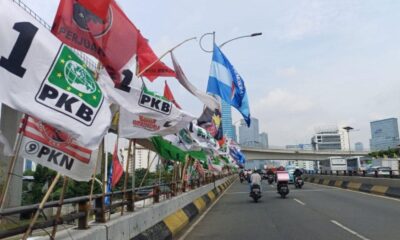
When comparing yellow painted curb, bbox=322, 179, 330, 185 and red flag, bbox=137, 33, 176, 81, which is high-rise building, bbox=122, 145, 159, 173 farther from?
yellow painted curb, bbox=322, 179, 330, 185

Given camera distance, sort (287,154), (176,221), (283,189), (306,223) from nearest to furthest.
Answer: (176,221) → (306,223) → (283,189) → (287,154)

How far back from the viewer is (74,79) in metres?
5.14

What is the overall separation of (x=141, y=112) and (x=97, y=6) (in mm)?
2634

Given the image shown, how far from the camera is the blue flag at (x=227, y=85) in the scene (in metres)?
19.5

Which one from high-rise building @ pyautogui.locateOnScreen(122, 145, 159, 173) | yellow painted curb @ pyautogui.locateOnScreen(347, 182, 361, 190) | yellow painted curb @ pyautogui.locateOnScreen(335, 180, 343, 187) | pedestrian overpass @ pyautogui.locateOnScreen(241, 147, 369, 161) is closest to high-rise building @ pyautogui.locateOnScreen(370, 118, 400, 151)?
pedestrian overpass @ pyautogui.locateOnScreen(241, 147, 369, 161)

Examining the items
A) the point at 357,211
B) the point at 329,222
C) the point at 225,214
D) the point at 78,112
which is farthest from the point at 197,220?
the point at 78,112

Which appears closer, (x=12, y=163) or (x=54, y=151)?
(x=12, y=163)

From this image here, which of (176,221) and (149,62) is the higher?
(149,62)

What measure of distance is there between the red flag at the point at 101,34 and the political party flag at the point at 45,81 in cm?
133

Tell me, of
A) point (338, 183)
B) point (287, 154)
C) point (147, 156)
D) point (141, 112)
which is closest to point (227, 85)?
point (147, 156)

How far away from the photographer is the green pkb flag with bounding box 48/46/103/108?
196 inches

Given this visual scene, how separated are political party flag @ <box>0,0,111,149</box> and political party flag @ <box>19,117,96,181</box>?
46 centimetres

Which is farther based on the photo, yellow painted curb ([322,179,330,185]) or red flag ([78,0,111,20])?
yellow painted curb ([322,179,330,185])

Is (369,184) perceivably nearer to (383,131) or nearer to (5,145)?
(5,145)
